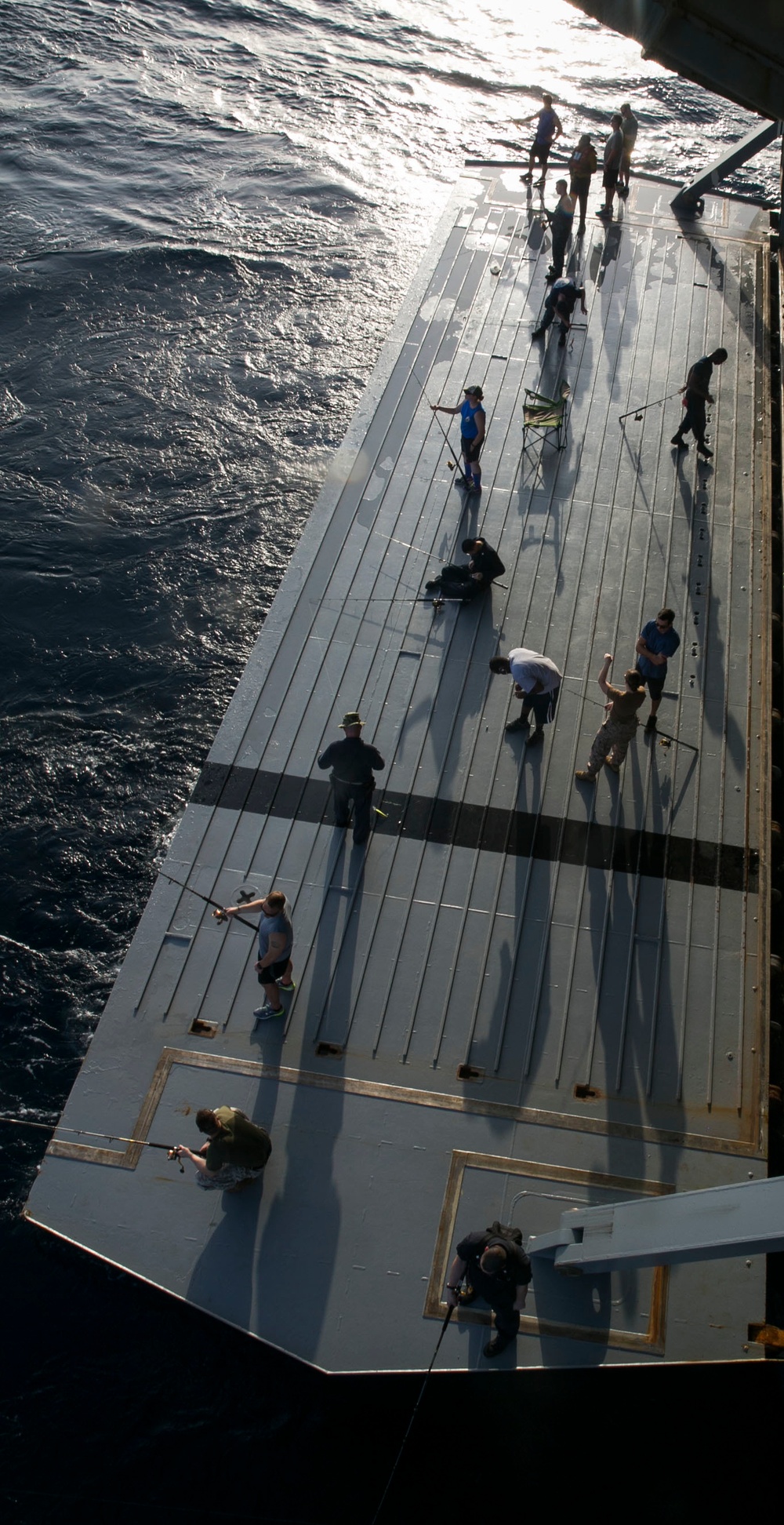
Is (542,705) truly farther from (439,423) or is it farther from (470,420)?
(439,423)

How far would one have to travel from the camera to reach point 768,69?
863 cm

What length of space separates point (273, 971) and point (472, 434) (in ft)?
26.8

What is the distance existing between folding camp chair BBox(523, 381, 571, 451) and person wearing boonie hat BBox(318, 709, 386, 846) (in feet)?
23.8

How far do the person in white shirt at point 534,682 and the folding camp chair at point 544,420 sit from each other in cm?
526

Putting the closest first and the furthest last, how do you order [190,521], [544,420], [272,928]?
[272,928]
[544,420]
[190,521]

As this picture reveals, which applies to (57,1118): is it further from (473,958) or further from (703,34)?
(703,34)

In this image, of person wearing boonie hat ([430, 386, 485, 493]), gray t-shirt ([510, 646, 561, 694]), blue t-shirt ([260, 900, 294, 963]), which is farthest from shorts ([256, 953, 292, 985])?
person wearing boonie hat ([430, 386, 485, 493])

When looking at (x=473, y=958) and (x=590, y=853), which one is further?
(x=590, y=853)

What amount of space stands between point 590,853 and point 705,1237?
511 cm

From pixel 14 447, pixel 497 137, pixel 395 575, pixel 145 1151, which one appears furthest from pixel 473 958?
pixel 497 137

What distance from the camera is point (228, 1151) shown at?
8.39m

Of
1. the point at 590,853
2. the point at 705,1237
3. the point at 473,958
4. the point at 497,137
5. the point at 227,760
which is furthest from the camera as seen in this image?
the point at 497,137

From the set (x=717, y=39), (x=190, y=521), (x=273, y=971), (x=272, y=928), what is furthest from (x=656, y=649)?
(x=190, y=521)

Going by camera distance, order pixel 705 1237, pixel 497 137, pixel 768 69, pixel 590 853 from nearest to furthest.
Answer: pixel 705 1237
pixel 768 69
pixel 590 853
pixel 497 137
